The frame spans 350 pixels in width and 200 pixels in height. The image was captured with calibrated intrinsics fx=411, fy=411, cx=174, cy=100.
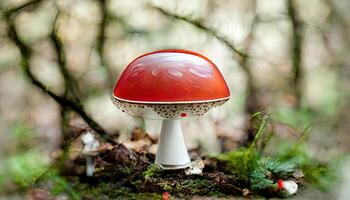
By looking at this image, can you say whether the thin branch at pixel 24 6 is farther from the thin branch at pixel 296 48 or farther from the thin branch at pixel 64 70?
the thin branch at pixel 296 48

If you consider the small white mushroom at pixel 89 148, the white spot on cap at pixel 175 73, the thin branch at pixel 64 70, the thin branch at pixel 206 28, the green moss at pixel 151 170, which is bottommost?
the green moss at pixel 151 170

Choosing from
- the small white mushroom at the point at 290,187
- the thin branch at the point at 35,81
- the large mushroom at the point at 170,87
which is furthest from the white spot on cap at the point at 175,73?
the thin branch at the point at 35,81

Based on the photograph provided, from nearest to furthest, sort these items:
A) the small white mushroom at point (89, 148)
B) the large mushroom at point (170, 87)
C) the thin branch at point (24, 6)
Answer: the large mushroom at point (170, 87)
the small white mushroom at point (89, 148)
the thin branch at point (24, 6)

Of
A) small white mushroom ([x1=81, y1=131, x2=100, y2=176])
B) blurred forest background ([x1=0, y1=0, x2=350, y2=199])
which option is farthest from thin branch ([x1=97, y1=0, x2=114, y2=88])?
small white mushroom ([x1=81, y1=131, x2=100, y2=176])

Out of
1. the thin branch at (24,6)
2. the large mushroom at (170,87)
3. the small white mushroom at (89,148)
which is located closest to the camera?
the large mushroom at (170,87)

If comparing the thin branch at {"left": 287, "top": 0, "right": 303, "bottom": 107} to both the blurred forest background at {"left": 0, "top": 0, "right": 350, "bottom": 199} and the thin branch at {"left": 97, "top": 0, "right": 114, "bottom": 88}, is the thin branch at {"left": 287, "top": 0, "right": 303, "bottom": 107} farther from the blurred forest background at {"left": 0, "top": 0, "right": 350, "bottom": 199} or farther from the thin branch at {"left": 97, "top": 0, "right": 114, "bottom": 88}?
the thin branch at {"left": 97, "top": 0, "right": 114, "bottom": 88}

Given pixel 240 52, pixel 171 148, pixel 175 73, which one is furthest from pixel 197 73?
pixel 240 52

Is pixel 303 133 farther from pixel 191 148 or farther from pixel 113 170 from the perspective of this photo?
pixel 113 170
